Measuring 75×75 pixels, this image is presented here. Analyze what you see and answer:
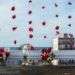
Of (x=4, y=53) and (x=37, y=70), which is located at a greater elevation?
(x=4, y=53)

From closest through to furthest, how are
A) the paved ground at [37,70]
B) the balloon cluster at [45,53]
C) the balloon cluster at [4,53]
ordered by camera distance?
the paved ground at [37,70] < the balloon cluster at [45,53] < the balloon cluster at [4,53]

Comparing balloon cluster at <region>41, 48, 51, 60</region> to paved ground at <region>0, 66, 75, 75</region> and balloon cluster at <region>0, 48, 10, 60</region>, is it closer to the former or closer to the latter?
paved ground at <region>0, 66, 75, 75</region>

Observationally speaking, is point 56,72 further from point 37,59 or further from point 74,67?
point 37,59

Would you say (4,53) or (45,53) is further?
(4,53)

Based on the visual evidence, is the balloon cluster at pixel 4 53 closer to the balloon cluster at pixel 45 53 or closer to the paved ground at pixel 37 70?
the paved ground at pixel 37 70

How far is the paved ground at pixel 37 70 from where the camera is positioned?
530 inches

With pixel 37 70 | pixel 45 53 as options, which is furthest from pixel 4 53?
pixel 45 53

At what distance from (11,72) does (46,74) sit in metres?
1.19

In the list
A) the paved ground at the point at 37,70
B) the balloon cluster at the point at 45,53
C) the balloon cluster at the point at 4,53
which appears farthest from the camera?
the balloon cluster at the point at 4,53

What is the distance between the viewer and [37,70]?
13547 mm

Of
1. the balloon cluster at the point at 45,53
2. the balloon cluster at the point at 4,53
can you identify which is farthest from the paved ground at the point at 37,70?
the balloon cluster at the point at 4,53

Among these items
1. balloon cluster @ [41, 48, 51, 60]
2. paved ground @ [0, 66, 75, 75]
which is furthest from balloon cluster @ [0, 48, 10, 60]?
balloon cluster @ [41, 48, 51, 60]

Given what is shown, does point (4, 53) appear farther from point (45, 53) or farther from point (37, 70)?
point (45, 53)

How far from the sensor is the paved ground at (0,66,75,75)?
13461mm
